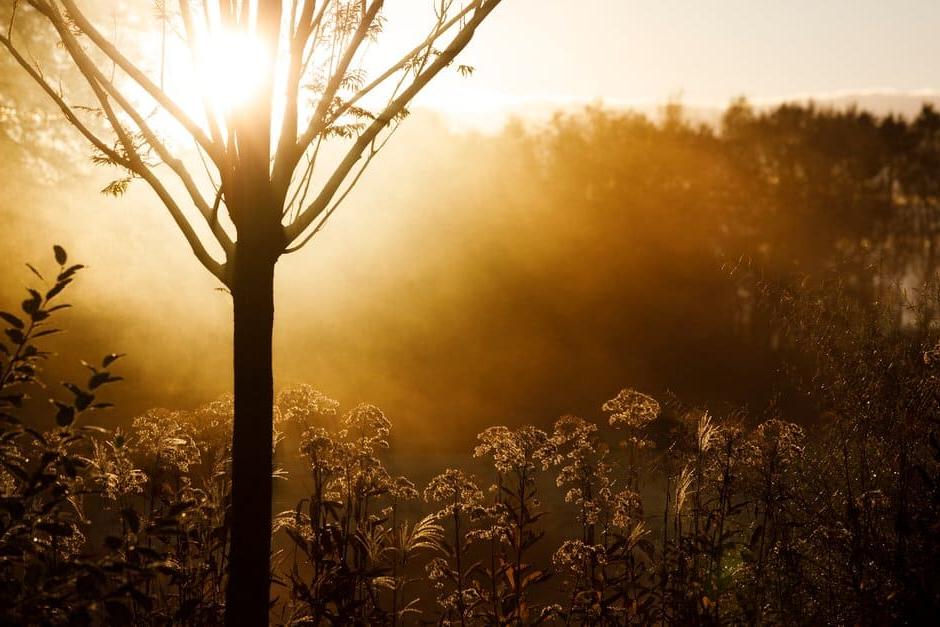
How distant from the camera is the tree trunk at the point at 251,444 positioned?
3812mm

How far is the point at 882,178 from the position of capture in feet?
124

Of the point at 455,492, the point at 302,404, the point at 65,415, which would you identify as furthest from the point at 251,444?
the point at 302,404

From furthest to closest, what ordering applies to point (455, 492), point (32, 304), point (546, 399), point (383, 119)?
point (546, 399) → point (455, 492) → point (383, 119) → point (32, 304)

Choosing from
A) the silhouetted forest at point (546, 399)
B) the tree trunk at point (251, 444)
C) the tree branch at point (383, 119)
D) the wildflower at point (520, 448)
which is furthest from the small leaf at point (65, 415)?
the wildflower at point (520, 448)

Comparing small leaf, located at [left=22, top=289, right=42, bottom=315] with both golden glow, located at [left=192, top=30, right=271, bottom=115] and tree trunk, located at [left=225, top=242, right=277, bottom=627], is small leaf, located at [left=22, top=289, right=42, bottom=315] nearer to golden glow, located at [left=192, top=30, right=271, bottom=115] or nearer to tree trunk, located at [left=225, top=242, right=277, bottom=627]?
tree trunk, located at [left=225, top=242, right=277, bottom=627]

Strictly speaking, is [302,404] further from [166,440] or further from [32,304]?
[32,304]

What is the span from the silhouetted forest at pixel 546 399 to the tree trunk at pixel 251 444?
1.18 ft

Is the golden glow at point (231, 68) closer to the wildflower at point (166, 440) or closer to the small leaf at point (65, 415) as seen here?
the small leaf at point (65, 415)

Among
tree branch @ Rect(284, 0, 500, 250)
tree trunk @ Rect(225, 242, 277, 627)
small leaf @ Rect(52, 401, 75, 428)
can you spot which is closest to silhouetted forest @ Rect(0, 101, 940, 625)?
small leaf @ Rect(52, 401, 75, 428)

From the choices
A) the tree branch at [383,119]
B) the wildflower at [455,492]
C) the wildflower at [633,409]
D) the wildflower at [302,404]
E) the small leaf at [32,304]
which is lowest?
the wildflower at [455,492]

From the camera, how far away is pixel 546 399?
24188 millimetres

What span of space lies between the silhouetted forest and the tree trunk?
1.18 feet

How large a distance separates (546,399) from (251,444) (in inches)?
812

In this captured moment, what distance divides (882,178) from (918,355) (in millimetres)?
36757
